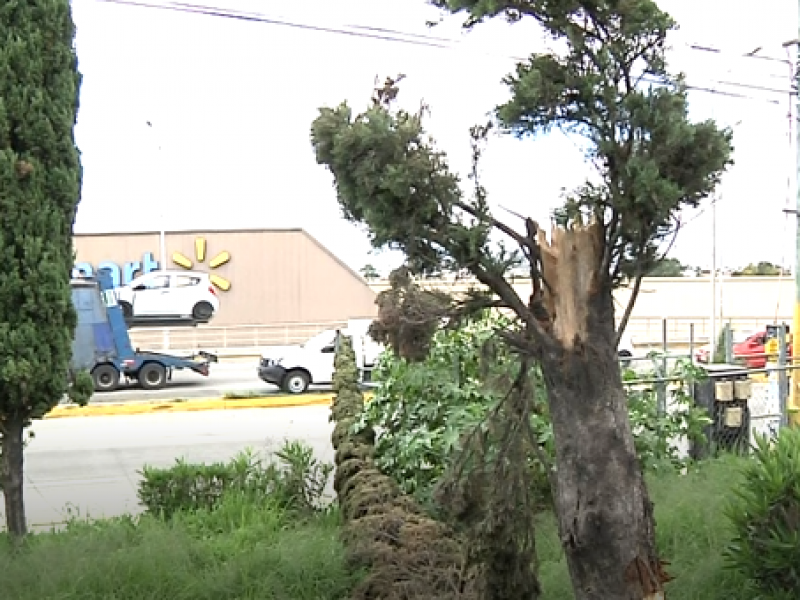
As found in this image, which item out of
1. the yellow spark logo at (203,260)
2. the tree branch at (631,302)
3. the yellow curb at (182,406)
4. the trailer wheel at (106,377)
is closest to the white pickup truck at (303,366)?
the yellow curb at (182,406)

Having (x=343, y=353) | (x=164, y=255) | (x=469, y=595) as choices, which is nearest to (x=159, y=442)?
(x=343, y=353)

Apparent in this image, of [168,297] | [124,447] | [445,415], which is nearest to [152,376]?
[168,297]

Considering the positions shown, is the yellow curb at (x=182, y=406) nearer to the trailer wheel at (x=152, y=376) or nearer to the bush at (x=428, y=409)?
the trailer wheel at (x=152, y=376)

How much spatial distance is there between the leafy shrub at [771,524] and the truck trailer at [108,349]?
1686 centimetres

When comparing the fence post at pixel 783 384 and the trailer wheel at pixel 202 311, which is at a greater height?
the trailer wheel at pixel 202 311

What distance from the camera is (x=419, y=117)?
3551 millimetres

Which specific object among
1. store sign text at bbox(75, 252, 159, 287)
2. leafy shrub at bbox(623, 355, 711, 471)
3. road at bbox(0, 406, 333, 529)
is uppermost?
store sign text at bbox(75, 252, 159, 287)

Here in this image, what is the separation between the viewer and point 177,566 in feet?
16.5

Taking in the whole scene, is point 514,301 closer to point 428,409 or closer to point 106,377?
point 428,409

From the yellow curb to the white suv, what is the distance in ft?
25.7

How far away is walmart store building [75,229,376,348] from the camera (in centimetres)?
3544

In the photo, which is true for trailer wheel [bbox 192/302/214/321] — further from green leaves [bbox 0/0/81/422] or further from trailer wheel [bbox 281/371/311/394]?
green leaves [bbox 0/0/81/422]

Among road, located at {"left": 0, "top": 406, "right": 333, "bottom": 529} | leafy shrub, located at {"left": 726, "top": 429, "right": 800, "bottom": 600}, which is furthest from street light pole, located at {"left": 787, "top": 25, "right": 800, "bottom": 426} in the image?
leafy shrub, located at {"left": 726, "top": 429, "right": 800, "bottom": 600}

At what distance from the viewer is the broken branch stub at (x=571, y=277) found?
3.61 m
